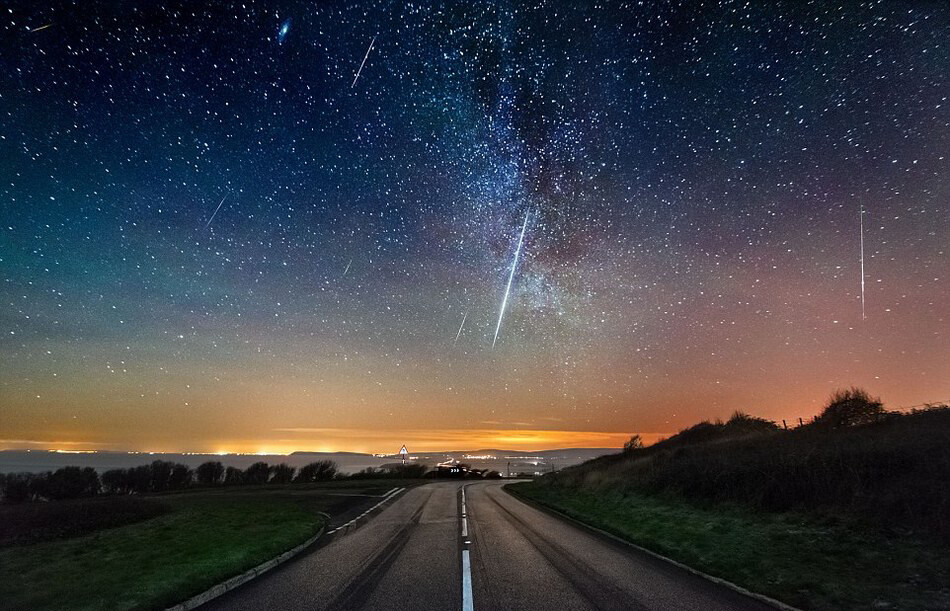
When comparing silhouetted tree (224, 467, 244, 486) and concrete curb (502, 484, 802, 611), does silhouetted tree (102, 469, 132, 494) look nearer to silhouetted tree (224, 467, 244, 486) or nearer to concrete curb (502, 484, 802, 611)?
silhouetted tree (224, 467, 244, 486)

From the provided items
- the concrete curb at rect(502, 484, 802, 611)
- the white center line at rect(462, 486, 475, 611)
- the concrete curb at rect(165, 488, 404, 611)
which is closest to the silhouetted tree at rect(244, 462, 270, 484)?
the concrete curb at rect(502, 484, 802, 611)

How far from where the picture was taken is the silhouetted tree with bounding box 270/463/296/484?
47.8 m

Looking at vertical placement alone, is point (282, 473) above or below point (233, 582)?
below

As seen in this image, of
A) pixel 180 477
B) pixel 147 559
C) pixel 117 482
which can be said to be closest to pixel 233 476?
pixel 180 477

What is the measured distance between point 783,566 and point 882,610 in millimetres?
2747

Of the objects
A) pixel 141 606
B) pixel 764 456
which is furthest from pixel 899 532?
pixel 141 606

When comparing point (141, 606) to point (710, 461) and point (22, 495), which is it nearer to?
point (710, 461)

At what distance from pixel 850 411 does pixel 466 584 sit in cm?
2176

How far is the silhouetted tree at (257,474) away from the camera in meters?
47.2

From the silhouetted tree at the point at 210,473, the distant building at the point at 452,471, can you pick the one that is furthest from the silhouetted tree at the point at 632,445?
the silhouetted tree at the point at 210,473

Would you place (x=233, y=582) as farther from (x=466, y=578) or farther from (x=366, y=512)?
(x=366, y=512)

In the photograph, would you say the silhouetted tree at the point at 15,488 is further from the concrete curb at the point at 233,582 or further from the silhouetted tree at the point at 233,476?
the concrete curb at the point at 233,582

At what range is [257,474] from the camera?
4875 cm

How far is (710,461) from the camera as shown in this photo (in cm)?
2005
